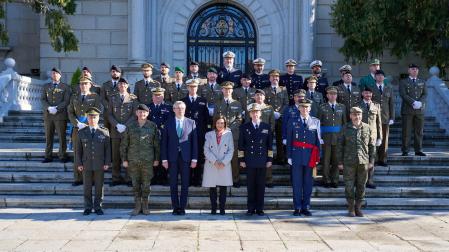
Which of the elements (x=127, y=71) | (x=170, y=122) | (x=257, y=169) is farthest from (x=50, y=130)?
(x=127, y=71)

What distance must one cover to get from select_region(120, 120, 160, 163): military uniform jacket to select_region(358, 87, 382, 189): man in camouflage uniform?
415 cm

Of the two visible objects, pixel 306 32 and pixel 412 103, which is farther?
pixel 306 32

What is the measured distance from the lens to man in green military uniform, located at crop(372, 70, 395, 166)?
11.4 meters

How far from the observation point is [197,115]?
10.4m

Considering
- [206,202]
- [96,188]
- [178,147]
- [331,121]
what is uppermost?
[331,121]

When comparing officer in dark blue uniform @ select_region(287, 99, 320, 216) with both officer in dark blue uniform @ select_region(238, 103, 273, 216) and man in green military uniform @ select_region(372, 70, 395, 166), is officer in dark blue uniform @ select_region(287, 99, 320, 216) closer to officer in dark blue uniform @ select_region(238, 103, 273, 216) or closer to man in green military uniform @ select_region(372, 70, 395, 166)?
officer in dark blue uniform @ select_region(238, 103, 273, 216)

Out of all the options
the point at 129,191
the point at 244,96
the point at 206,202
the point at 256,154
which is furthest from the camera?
the point at 244,96

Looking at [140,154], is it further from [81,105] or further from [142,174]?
[81,105]

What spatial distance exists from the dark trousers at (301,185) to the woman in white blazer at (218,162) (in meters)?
1.16

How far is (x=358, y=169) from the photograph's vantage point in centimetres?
942

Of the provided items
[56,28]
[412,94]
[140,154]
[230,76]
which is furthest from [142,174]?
[56,28]

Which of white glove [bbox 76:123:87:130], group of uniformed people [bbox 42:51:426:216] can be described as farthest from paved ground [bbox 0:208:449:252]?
A: white glove [bbox 76:123:87:130]

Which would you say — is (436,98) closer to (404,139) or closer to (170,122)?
(404,139)

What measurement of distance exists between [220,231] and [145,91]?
408 cm
